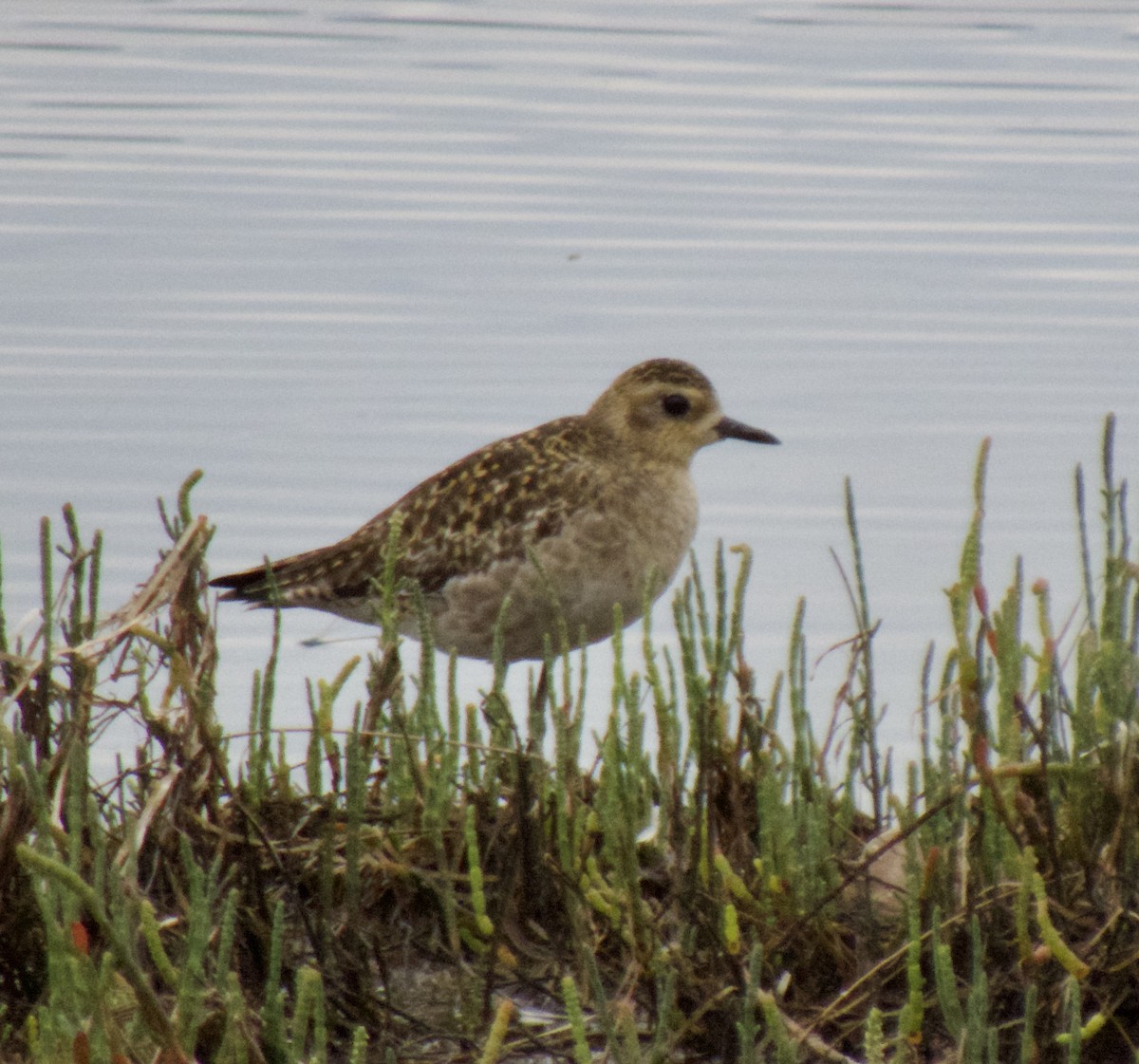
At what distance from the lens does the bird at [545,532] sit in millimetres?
7637

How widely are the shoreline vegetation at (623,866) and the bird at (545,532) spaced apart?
2.11 meters

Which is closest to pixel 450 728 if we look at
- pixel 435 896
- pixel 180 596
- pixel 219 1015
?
pixel 435 896

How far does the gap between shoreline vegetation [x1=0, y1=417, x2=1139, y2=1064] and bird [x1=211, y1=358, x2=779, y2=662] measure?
211cm

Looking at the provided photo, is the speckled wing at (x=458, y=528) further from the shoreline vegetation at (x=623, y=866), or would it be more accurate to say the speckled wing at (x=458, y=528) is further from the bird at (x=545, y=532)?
the shoreline vegetation at (x=623, y=866)

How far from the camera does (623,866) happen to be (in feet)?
15.8

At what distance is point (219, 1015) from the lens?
14.5ft

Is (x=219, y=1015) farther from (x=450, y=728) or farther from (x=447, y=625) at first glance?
(x=447, y=625)

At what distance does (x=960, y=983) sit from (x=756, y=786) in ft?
2.41

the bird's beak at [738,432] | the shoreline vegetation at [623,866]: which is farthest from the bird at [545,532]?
the shoreline vegetation at [623,866]

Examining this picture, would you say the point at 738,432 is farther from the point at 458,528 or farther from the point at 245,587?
the point at 245,587

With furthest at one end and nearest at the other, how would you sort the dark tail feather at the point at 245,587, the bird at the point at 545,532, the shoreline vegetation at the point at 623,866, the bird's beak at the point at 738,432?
the bird's beak at the point at 738,432, the dark tail feather at the point at 245,587, the bird at the point at 545,532, the shoreline vegetation at the point at 623,866

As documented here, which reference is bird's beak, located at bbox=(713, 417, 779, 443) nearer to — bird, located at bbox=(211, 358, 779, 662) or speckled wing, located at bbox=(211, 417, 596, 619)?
bird, located at bbox=(211, 358, 779, 662)

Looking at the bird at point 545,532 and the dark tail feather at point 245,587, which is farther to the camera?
the dark tail feather at point 245,587

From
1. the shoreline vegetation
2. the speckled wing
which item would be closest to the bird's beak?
the speckled wing
